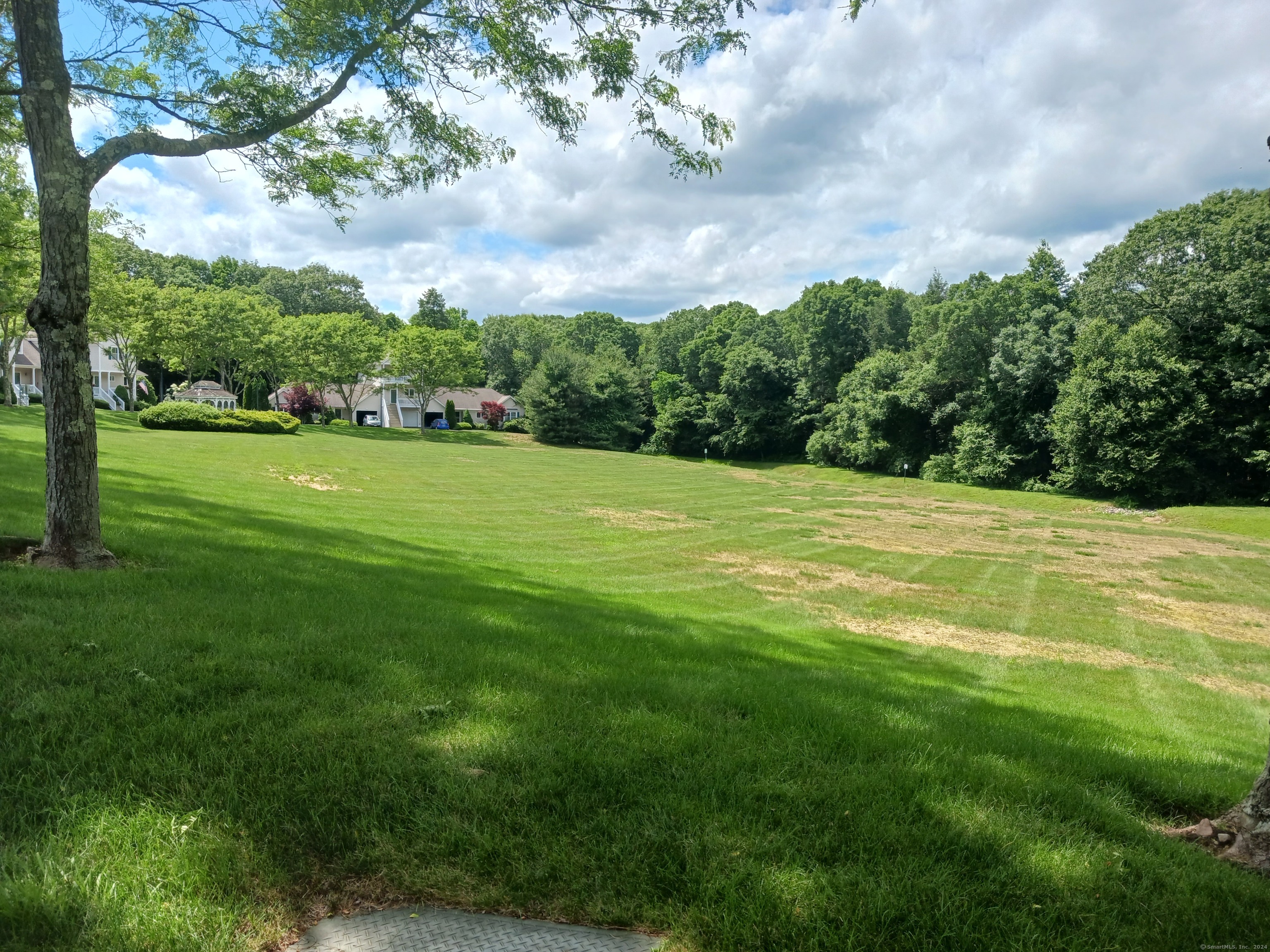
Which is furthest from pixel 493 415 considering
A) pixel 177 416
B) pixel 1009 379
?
pixel 1009 379

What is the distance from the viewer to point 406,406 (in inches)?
3039

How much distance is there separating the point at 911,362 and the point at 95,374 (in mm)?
69392

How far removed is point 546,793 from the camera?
314 cm

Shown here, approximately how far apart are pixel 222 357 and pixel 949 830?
6077 cm

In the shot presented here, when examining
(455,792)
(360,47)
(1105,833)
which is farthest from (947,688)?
(360,47)

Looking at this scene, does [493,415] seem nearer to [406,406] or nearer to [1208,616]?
[406,406]

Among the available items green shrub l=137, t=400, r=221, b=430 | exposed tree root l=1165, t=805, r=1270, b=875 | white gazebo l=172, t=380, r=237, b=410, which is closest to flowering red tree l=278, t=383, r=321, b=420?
white gazebo l=172, t=380, r=237, b=410

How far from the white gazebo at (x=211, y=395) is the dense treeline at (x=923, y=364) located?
6.90 ft

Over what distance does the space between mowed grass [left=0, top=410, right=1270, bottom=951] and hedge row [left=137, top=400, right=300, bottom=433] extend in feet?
108

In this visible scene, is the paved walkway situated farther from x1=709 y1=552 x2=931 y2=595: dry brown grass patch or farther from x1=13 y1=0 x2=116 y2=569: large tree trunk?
x1=709 y1=552 x2=931 y2=595: dry brown grass patch

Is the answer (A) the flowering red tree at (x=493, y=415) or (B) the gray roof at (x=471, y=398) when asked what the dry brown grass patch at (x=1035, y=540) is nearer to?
(A) the flowering red tree at (x=493, y=415)

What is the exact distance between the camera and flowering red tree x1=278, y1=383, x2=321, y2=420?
6538cm

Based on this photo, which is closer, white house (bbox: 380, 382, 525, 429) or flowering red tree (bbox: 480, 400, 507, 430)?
flowering red tree (bbox: 480, 400, 507, 430)

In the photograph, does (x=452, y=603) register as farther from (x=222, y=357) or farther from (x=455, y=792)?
(x=222, y=357)
